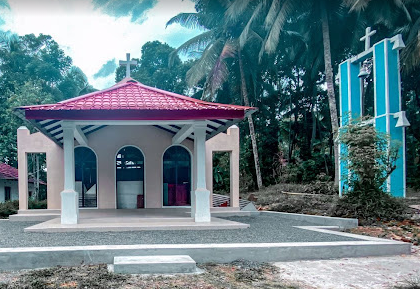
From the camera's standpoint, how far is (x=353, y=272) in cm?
577

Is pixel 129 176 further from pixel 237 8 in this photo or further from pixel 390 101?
pixel 237 8

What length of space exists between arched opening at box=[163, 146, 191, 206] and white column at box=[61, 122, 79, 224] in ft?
15.9

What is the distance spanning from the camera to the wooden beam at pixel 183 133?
10.8 metres

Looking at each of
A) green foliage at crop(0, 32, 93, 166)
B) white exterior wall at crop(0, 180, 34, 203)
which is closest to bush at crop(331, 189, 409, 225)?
green foliage at crop(0, 32, 93, 166)

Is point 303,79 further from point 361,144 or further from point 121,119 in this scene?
point 121,119

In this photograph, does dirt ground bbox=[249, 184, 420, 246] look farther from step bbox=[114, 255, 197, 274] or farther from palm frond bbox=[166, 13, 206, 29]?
palm frond bbox=[166, 13, 206, 29]

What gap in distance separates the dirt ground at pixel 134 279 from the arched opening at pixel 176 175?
8364 mm

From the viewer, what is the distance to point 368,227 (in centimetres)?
958

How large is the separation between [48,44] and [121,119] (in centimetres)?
2848

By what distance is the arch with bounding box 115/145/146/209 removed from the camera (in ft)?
45.8

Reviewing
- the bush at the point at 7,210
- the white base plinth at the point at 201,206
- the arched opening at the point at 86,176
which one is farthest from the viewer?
the bush at the point at 7,210

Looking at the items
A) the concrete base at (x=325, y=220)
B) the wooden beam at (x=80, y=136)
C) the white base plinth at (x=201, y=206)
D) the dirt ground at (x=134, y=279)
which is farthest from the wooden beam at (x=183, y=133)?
the dirt ground at (x=134, y=279)

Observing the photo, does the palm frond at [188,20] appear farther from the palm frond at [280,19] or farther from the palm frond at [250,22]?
the palm frond at [280,19]

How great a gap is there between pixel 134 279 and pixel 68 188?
499cm
